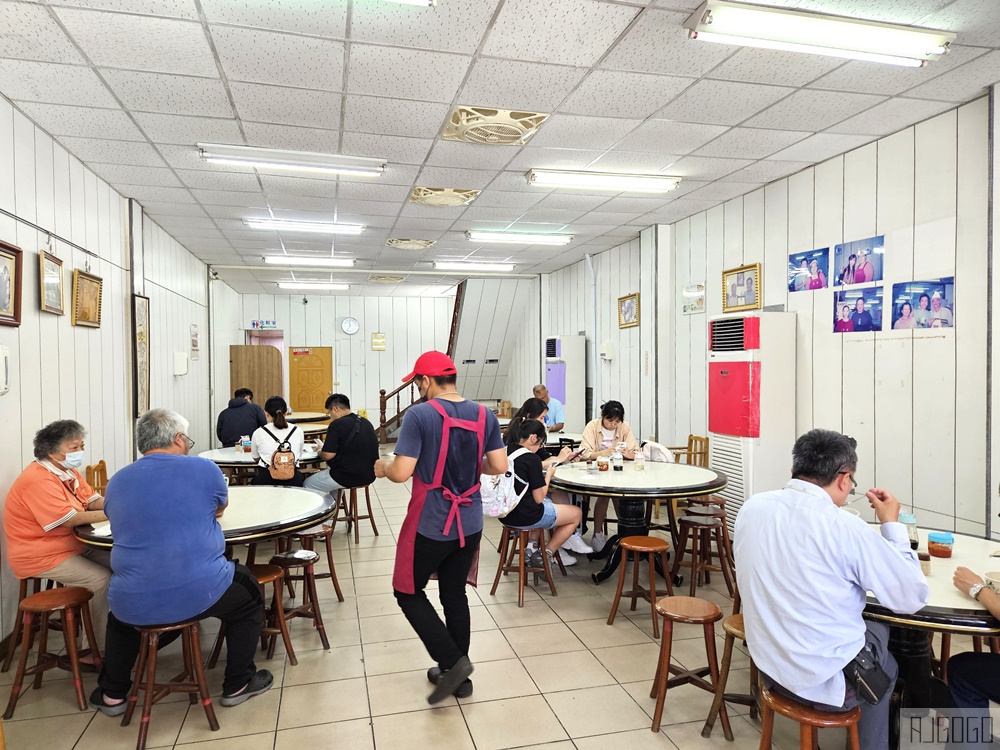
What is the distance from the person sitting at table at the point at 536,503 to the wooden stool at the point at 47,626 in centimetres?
257

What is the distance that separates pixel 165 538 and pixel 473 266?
7.98 meters

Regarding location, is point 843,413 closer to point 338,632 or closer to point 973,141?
point 973,141

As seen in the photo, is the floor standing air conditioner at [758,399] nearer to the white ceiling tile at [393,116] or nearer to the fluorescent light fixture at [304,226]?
the white ceiling tile at [393,116]

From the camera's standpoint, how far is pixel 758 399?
5332 mm

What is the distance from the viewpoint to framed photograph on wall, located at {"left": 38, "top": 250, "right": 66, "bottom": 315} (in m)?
4.12

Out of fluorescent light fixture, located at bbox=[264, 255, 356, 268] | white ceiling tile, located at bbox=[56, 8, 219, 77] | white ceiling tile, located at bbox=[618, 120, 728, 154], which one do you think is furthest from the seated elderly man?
fluorescent light fixture, located at bbox=[264, 255, 356, 268]

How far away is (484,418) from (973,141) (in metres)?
3.53

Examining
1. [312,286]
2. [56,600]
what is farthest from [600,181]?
[312,286]

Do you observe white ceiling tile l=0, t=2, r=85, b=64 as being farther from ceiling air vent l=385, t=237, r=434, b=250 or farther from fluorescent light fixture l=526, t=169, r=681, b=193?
ceiling air vent l=385, t=237, r=434, b=250

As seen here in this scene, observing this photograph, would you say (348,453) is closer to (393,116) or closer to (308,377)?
(393,116)

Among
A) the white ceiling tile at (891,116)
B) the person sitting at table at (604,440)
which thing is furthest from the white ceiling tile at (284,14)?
the person sitting at table at (604,440)

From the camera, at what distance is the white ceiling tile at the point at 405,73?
3.23 m

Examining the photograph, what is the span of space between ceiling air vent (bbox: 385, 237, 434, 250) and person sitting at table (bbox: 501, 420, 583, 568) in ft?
14.4

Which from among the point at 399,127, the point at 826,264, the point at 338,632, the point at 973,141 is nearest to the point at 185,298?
the point at 399,127
